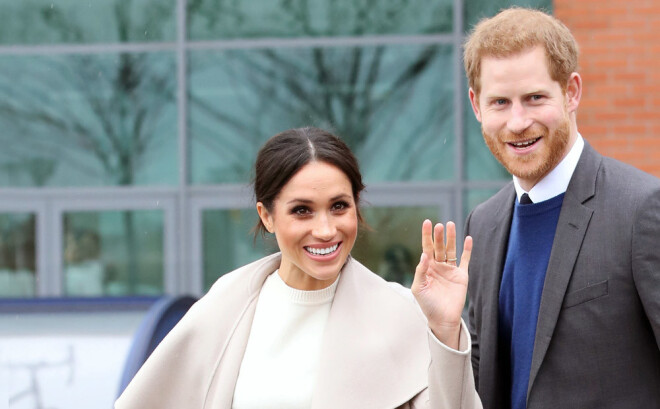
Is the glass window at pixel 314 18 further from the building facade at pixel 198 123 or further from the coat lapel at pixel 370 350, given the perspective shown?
the coat lapel at pixel 370 350

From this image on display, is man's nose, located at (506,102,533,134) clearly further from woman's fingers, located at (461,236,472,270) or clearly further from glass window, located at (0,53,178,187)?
glass window, located at (0,53,178,187)

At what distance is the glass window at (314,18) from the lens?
773cm

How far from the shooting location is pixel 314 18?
7797 mm

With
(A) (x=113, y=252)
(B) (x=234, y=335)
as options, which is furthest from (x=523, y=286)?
(A) (x=113, y=252)

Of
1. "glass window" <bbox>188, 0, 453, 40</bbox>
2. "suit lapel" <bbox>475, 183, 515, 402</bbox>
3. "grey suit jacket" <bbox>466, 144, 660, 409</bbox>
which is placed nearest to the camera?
"grey suit jacket" <bbox>466, 144, 660, 409</bbox>

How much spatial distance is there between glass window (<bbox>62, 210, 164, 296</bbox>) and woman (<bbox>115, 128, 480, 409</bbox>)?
212 inches

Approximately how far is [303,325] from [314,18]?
5.57 m

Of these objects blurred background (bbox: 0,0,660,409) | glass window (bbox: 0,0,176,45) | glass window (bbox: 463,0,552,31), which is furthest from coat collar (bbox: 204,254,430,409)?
glass window (bbox: 0,0,176,45)

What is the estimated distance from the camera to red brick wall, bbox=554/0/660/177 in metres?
6.62

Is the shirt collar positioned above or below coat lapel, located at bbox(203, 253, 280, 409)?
above

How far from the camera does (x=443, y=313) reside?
220 cm

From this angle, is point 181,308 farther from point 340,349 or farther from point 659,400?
point 659,400

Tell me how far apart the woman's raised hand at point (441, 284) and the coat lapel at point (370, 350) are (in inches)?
11.8

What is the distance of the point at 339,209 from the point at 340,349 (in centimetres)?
40
